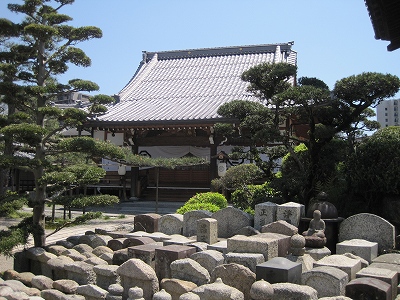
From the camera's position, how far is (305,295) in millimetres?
4430

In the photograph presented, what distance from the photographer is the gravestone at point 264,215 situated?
7762 mm

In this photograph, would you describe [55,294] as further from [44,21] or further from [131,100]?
[131,100]

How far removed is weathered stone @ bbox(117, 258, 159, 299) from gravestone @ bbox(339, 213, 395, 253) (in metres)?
3.44

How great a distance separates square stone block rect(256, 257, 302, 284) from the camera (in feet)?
16.5

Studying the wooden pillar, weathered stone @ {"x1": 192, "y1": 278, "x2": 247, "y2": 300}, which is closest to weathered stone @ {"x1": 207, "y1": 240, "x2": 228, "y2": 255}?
weathered stone @ {"x1": 192, "y1": 278, "x2": 247, "y2": 300}

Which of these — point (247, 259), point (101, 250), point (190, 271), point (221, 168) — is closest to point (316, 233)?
point (247, 259)

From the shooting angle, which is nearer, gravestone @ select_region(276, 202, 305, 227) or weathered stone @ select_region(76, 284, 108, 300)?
weathered stone @ select_region(76, 284, 108, 300)

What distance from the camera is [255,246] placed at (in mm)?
6047

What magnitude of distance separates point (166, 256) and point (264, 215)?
228 centimetres

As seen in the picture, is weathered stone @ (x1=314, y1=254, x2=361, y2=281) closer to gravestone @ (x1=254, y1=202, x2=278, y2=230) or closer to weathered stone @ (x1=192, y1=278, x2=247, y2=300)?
weathered stone @ (x1=192, y1=278, x2=247, y2=300)

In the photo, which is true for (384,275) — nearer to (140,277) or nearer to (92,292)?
(140,277)

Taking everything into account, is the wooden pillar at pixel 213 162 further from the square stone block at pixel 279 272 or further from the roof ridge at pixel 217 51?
the square stone block at pixel 279 272

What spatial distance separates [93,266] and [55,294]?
0.77 metres

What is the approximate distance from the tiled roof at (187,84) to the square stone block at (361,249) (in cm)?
997
